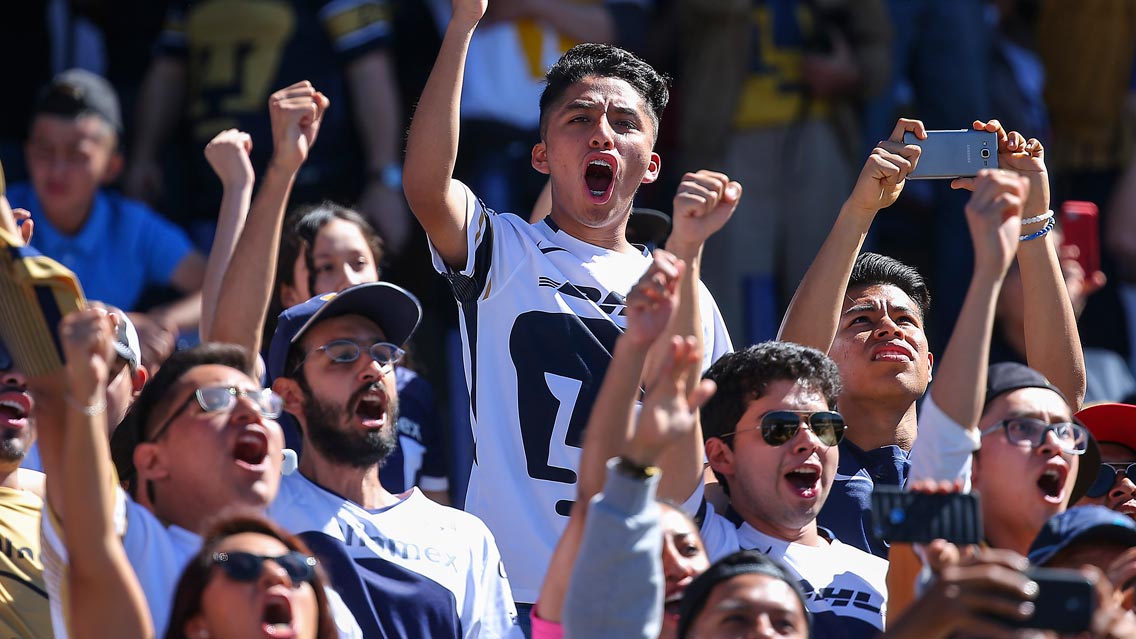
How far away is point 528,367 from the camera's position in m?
4.48

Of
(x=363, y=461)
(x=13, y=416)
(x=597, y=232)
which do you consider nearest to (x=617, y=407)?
(x=363, y=461)

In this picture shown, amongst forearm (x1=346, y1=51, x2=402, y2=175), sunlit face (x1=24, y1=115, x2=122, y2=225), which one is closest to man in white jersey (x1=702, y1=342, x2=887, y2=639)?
forearm (x1=346, y1=51, x2=402, y2=175)

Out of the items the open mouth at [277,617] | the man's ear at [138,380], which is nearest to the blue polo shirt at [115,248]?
the man's ear at [138,380]

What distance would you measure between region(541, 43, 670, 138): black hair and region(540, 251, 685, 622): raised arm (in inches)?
49.1

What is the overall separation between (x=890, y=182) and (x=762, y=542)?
3.67 ft

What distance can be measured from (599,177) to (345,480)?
1065 millimetres

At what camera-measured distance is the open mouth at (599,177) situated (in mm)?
4668

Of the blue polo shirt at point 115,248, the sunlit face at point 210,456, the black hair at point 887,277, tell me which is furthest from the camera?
the blue polo shirt at point 115,248

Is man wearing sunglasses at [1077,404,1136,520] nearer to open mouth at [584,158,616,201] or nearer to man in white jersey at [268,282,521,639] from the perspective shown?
open mouth at [584,158,616,201]

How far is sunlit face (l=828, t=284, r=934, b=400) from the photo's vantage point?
5.03 meters

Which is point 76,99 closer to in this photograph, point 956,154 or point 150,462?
point 150,462

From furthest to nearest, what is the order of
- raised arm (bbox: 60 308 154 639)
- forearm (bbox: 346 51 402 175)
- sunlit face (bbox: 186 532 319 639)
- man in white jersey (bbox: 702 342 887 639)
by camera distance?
1. forearm (bbox: 346 51 402 175)
2. man in white jersey (bbox: 702 342 887 639)
3. sunlit face (bbox: 186 532 319 639)
4. raised arm (bbox: 60 308 154 639)

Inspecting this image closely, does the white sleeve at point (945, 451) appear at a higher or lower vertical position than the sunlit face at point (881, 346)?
lower

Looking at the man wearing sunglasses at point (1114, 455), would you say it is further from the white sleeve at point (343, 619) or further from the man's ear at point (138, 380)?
the man's ear at point (138, 380)
